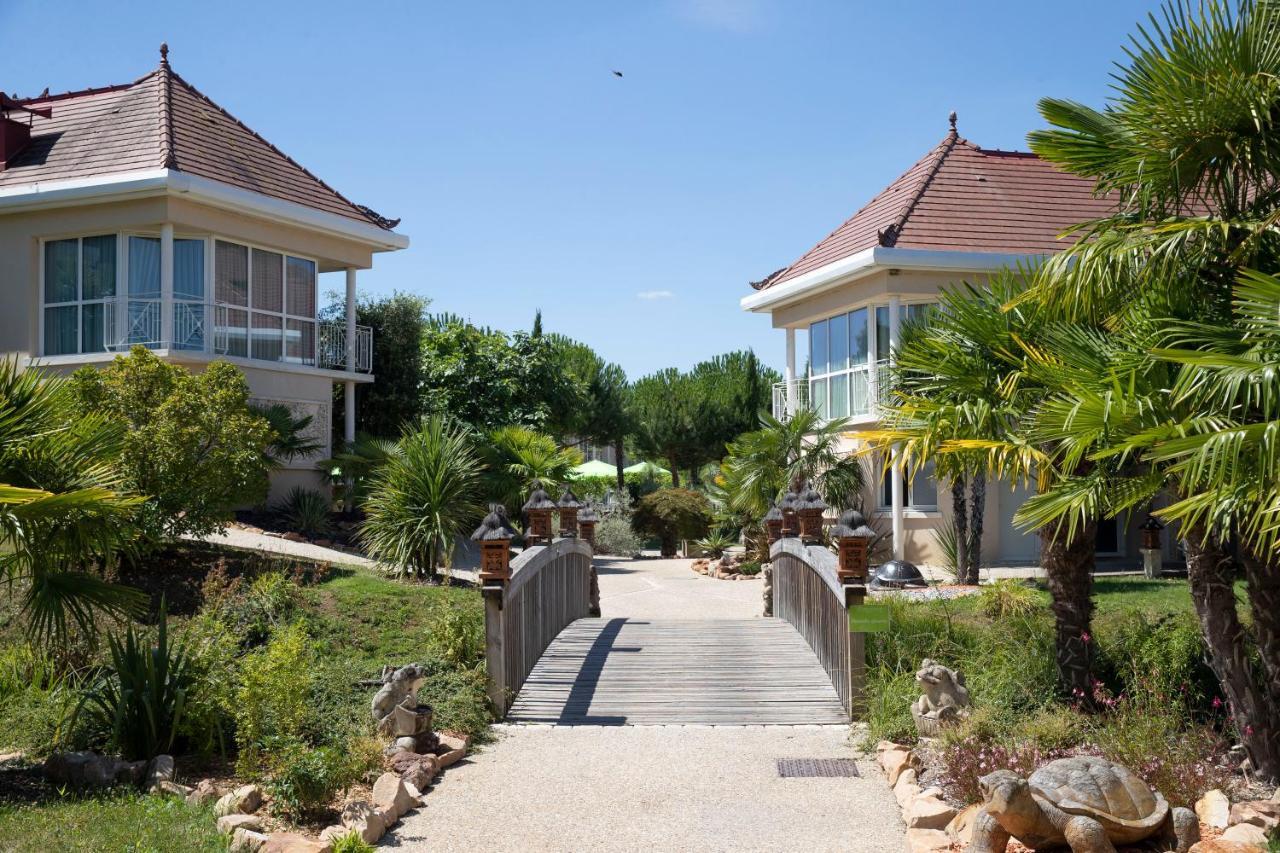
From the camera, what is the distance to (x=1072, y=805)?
253 inches

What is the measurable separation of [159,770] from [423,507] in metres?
8.81

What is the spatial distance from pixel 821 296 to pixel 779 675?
14.6 metres

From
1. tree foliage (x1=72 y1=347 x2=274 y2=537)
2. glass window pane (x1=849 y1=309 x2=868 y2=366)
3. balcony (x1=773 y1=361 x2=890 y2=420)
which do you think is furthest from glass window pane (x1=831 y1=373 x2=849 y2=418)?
tree foliage (x1=72 y1=347 x2=274 y2=537)

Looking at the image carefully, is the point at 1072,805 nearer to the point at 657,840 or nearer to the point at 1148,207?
the point at 657,840

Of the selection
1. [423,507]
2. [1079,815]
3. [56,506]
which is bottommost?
[1079,815]

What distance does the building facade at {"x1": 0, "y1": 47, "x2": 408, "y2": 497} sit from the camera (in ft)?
67.6

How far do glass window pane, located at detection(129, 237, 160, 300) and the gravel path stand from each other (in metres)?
14.1

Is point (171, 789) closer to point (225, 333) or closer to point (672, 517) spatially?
point (225, 333)

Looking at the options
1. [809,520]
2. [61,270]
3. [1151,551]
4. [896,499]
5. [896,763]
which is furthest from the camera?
[896,499]

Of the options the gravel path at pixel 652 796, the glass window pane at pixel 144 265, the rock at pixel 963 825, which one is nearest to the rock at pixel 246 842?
the gravel path at pixel 652 796

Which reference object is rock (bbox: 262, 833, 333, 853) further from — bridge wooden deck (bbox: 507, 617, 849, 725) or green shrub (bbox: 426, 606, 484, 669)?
green shrub (bbox: 426, 606, 484, 669)

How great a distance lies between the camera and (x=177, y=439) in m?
14.4

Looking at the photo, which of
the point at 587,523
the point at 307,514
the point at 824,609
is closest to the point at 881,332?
the point at 587,523

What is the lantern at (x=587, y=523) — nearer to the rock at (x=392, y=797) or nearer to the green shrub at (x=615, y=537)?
the rock at (x=392, y=797)
